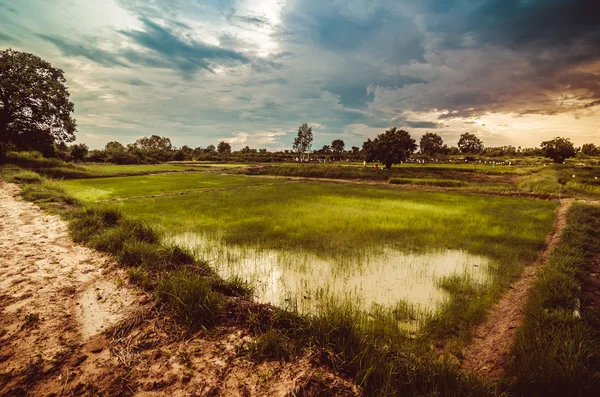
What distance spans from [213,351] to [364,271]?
4806 millimetres

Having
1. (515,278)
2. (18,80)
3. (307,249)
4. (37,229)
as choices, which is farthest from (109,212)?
(18,80)

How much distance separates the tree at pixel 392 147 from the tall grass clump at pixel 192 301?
1480 inches

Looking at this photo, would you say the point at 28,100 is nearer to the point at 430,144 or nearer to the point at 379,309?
the point at 379,309

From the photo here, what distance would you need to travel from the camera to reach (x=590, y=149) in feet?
243

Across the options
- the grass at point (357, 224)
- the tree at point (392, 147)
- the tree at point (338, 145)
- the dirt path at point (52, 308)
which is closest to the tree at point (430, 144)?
the tree at point (338, 145)

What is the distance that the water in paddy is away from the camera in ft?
17.9

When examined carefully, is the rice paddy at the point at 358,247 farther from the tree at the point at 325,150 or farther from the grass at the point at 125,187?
the tree at the point at 325,150

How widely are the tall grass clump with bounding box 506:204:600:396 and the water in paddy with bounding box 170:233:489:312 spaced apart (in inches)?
59.3

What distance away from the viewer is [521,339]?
383 cm

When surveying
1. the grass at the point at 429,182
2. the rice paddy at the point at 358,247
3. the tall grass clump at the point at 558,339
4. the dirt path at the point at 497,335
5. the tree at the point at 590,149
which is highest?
the tree at the point at 590,149

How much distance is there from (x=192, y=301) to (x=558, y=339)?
5.47 meters

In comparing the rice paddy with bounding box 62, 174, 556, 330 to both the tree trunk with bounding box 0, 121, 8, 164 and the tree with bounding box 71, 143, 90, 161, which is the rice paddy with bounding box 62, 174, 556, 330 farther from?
the tree with bounding box 71, 143, 90, 161

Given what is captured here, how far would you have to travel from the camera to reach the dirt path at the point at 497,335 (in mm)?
3680

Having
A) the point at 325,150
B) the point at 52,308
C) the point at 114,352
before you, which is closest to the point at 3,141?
the point at 52,308
